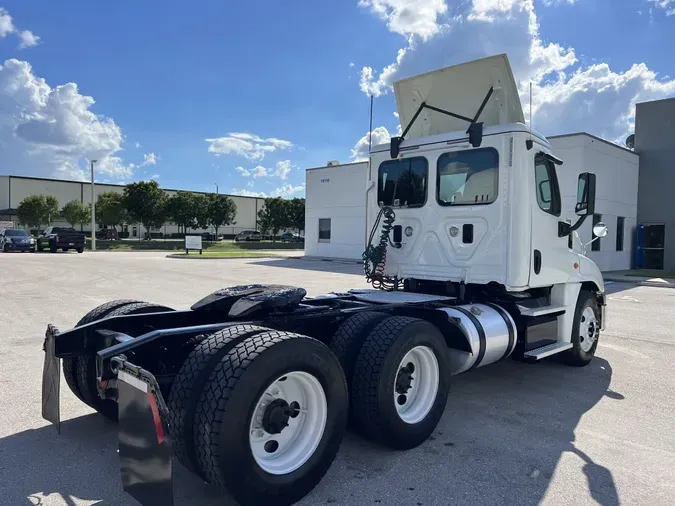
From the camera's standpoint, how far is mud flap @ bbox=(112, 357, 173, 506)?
257 centimetres

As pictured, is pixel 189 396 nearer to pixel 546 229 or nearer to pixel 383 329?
pixel 383 329

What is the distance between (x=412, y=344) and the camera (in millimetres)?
3869

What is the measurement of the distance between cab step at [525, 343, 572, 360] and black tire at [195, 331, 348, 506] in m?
3.05

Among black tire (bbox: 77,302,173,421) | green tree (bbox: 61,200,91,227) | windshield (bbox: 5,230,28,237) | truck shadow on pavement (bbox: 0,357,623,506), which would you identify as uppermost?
green tree (bbox: 61,200,91,227)

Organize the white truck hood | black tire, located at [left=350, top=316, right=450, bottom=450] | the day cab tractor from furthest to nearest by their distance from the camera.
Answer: the white truck hood → black tire, located at [left=350, top=316, right=450, bottom=450] → the day cab tractor

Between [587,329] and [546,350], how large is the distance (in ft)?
4.78

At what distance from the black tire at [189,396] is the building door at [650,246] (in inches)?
1043

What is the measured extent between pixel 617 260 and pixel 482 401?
21933mm

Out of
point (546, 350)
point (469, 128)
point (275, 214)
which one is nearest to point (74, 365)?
point (469, 128)

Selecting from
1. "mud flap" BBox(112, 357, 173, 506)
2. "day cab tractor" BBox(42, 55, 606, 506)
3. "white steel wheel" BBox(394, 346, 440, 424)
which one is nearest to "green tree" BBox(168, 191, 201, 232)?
"day cab tractor" BBox(42, 55, 606, 506)

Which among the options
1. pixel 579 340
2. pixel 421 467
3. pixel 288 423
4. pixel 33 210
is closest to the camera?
pixel 288 423

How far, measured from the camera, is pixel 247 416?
2768 millimetres

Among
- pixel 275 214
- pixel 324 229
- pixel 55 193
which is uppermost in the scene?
pixel 55 193

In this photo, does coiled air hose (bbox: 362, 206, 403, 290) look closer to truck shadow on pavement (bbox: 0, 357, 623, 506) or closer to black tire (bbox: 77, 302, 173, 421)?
truck shadow on pavement (bbox: 0, 357, 623, 506)
